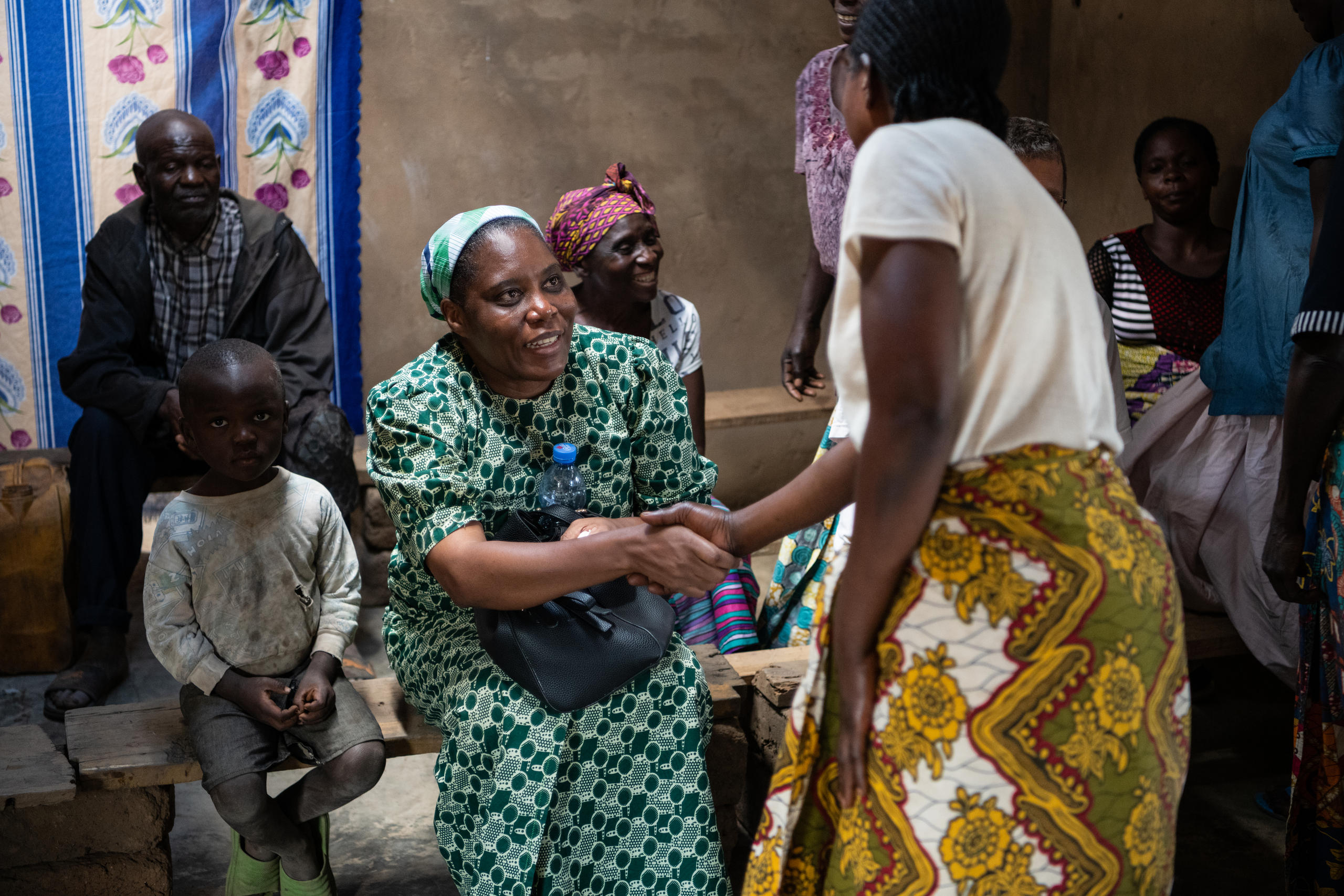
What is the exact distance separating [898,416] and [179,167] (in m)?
3.58

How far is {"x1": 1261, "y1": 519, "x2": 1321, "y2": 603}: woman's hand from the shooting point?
8.29 feet

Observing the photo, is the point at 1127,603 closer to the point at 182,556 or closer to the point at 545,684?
the point at 545,684

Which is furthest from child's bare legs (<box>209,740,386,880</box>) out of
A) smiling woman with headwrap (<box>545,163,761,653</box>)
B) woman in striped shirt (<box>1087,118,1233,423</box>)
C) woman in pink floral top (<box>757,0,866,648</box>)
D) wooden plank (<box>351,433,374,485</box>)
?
woman in striped shirt (<box>1087,118,1233,423</box>)

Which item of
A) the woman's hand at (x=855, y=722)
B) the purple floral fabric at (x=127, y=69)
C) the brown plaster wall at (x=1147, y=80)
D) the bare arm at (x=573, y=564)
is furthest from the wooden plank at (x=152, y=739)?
the brown plaster wall at (x=1147, y=80)

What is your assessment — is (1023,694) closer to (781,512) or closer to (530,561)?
(781,512)

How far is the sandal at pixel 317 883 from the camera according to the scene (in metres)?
2.64

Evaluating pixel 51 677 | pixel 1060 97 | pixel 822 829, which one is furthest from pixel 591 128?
pixel 822 829

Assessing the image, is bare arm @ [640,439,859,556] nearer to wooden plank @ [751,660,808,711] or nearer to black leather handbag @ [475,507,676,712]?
black leather handbag @ [475,507,676,712]

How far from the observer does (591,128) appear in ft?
18.5

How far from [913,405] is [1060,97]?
4501 millimetres

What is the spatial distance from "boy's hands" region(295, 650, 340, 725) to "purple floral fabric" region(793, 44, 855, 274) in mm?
1755

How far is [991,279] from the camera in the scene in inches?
57.5

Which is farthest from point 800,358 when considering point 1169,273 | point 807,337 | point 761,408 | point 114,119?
point 114,119

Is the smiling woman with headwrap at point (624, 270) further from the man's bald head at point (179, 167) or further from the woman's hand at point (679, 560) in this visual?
the woman's hand at point (679, 560)
